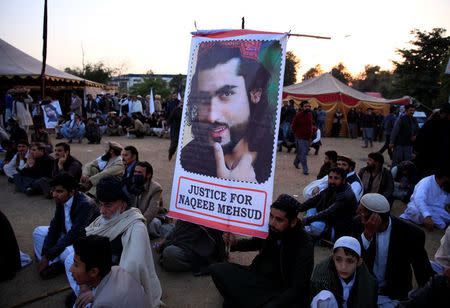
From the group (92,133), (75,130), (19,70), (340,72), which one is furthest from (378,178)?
(340,72)

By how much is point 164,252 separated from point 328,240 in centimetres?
208

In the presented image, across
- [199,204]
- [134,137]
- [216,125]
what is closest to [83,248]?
[199,204]

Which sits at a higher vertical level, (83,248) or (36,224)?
(83,248)

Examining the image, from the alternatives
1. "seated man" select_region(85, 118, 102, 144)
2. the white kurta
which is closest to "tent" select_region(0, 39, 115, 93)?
"seated man" select_region(85, 118, 102, 144)

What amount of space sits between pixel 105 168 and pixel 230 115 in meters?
3.30

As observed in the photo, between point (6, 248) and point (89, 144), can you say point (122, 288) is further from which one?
point (89, 144)

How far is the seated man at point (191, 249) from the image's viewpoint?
3.13 m

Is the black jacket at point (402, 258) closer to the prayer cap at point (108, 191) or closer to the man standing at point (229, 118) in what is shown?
the man standing at point (229, 118)

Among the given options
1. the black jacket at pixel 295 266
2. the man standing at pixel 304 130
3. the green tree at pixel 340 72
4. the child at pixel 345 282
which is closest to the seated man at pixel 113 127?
the man standing at pixel 304 130

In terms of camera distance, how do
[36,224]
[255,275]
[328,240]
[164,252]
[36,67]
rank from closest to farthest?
[255,275]
[164,252]
[328,240]
[36,224]
[36,67]

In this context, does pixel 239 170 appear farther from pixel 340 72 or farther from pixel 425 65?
pixel 340 72

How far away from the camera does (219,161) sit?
2.56 m

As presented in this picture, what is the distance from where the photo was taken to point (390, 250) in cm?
247

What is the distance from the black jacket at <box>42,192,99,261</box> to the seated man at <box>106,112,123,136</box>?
11.5m
